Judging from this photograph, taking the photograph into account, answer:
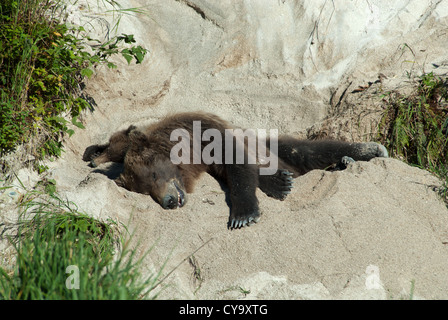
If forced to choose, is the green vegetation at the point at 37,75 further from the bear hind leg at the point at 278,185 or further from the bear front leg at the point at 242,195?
the bear hind leg at the point at 278,185

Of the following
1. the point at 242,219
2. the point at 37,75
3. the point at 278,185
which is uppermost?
the point at 37,75

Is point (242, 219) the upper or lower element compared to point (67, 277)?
upper

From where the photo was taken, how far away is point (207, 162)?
552cm

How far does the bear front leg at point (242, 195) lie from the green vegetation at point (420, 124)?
2132 millimetres

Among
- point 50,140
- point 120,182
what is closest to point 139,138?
point 120,182

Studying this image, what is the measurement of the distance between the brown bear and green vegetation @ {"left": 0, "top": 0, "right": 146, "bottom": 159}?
694 millimetres

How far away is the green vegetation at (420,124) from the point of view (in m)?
5.90

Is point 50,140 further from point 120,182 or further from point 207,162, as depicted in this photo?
point 207,162

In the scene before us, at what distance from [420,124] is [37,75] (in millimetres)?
4797

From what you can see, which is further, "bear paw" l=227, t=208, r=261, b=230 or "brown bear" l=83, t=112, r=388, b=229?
"brown bear" l=83, t=112, r=388, b=229

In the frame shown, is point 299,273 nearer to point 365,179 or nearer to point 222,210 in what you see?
point 222,210

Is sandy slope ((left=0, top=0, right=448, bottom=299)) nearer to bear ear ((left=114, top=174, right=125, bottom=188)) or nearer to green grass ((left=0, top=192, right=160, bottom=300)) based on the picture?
bear ear ((left=114, top=174, right=125, bottom=188))

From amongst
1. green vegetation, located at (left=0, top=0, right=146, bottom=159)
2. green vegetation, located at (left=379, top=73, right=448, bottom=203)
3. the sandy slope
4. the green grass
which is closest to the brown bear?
the sandy slope

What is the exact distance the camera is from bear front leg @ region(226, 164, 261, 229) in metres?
4.56
